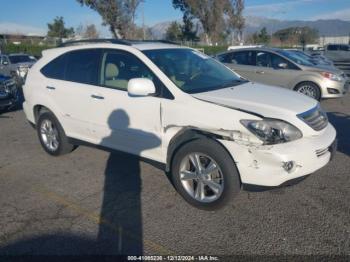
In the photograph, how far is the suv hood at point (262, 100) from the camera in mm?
3424

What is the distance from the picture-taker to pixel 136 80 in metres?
3.70

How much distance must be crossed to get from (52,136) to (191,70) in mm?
2565

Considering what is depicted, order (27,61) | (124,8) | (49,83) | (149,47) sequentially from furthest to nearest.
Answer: (124,8), (27,61), (49,83), (149,47)

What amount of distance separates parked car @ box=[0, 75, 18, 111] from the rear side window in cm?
425

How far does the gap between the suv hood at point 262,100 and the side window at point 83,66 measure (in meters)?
1.63

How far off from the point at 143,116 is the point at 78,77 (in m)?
1.40

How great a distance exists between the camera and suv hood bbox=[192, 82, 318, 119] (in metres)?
3.42

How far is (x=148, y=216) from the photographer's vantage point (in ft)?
11.7

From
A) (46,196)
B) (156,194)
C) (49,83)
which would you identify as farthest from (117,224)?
(49,83)

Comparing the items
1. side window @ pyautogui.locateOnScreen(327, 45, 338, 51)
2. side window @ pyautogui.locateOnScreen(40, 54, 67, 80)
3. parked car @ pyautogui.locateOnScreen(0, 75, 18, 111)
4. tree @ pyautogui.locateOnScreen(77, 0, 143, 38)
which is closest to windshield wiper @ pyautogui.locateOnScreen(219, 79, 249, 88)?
side window @ pyautogui.locateOnScreen(40, 54, 67, 80)

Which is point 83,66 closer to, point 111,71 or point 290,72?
point 111,71

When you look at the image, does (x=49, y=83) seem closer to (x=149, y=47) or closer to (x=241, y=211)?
(x=149, y=47)

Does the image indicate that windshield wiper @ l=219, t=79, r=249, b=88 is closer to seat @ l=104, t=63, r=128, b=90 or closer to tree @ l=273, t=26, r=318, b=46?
seat @ l=104, t=63, r=128, b=90

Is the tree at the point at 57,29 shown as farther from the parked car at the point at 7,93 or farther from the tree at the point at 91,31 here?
the parked car at the point at 7,93
